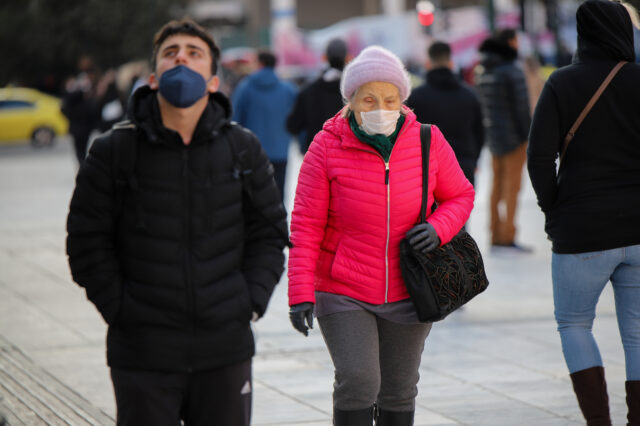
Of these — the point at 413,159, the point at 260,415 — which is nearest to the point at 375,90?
the point at 413,159

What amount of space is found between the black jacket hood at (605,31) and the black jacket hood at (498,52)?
6238 mm

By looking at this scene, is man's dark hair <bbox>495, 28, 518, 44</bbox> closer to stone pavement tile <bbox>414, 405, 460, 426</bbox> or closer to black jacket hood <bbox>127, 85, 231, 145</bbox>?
stone pavement tile <bbox>414, 405, 460, 426</bbox>

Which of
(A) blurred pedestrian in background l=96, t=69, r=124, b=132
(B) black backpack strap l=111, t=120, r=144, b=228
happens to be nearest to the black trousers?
(B) black backpack strap l=111, t=120, r=144, b=228

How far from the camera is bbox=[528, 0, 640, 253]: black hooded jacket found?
15.2 ft

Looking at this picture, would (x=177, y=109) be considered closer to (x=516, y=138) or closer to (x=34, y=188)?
(x=516, y=138)

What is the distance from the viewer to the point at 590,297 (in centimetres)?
471

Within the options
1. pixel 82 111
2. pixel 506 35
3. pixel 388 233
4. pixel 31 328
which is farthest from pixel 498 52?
pixel 82 111

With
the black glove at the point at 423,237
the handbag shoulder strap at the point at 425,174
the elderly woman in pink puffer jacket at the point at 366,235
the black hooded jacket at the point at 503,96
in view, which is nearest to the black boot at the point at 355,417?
the elderly woman in pink puffer jacket at the point at 366,235

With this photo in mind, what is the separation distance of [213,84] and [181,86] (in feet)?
0.75

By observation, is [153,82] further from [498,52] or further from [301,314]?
[498,52]

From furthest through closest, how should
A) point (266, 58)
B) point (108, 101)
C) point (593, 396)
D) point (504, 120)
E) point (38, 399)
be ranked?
point (108, 101) < point (266, 58) < point (504, 120) < point (38, 399) < point (593, 396)

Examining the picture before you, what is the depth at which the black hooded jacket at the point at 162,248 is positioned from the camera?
3564 mm

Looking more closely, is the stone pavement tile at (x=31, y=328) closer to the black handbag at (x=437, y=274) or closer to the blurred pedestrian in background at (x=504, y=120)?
the black handbag at (x=437, y=274)

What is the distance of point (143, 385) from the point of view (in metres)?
3.58
